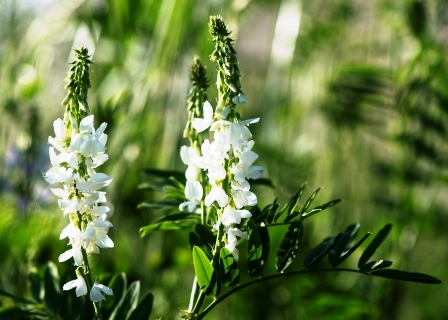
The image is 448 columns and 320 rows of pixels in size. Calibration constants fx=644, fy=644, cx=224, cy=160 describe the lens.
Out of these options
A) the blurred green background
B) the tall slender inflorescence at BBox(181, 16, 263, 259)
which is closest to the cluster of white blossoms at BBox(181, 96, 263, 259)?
the tall slender inflorescence at BBox(181, 16, 263, 259)

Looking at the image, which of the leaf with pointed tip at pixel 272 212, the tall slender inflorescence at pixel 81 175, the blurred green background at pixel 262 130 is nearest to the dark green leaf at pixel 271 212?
the leaf with pointed tip at pixel 272 212

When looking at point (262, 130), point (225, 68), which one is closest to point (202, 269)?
point (225, 68)

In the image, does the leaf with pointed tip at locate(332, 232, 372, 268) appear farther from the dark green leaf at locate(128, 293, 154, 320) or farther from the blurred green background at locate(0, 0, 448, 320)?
the blurred green background at locate(0, 0, 448, 320)

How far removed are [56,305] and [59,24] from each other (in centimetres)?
59

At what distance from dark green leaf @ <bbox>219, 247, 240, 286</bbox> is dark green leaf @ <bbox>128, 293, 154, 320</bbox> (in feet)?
0.19

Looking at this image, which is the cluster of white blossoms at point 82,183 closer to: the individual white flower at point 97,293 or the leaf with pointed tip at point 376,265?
the individual white flower at point 97,293

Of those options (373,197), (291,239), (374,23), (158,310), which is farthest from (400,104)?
(291,239)

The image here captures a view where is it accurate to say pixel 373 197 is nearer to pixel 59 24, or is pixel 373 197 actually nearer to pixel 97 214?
pixel 59 24

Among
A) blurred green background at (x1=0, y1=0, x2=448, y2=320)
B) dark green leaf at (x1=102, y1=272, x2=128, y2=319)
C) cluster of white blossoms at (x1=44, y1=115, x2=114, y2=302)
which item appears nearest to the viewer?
cluster of white blossoms at (x1=44, y1=115, x2=114, y2=302)

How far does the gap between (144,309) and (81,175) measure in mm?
112

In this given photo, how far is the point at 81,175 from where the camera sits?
38cm

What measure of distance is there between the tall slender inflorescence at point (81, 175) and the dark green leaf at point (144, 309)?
47 mm

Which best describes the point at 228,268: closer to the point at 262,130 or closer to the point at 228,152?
the point at 228,152

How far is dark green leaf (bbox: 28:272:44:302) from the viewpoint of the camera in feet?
1.70
